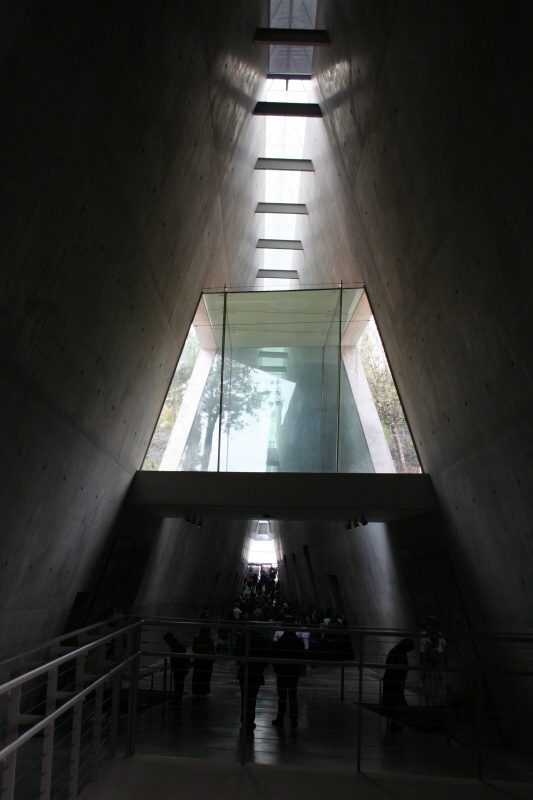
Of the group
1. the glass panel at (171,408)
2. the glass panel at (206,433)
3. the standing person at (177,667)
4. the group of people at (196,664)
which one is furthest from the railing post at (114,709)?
the glass panel at (171,408)

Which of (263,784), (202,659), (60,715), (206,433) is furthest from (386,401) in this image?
(60,715)

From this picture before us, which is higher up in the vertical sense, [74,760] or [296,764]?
[74,760]

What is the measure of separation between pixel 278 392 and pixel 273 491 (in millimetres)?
1678

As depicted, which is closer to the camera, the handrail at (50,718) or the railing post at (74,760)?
the handrail at (50,718)

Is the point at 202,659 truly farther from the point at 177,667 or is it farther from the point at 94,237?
the point at 94,237

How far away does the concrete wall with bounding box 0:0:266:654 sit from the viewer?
13.9 feet

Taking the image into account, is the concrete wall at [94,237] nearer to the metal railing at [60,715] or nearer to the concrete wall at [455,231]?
the metal railing at [60,715]

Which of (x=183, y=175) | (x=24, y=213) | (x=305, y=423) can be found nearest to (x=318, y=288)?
(x=305, y=423)

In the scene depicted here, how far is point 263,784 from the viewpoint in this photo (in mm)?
5691

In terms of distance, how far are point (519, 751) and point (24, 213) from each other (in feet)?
24.6

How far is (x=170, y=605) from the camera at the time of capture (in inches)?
623

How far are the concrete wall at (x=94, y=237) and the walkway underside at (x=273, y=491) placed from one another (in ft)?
1.70

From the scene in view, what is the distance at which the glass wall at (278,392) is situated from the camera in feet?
34.5

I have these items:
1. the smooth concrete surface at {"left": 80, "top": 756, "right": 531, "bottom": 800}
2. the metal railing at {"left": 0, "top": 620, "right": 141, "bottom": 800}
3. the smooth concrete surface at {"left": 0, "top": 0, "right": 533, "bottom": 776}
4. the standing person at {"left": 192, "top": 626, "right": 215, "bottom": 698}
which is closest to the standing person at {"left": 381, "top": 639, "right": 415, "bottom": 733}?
the smooth concrete surface at {"left": 0, "top": 0, "right": 533, "bottom": 776}
